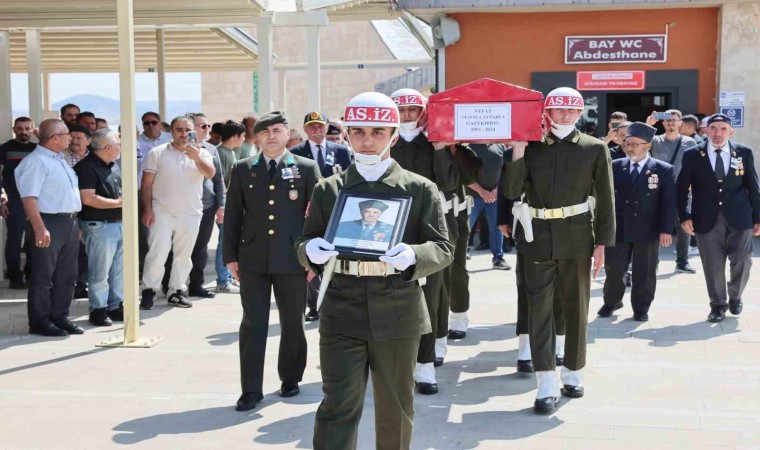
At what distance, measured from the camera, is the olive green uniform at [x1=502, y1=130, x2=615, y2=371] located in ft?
20.1

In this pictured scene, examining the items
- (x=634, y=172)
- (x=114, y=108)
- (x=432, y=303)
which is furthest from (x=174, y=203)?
(x=114, y=108)

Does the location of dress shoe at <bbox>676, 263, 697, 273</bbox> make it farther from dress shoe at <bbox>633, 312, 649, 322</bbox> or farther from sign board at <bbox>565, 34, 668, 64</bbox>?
sign board at <bbox>565, 34, 668, 64</bbox>

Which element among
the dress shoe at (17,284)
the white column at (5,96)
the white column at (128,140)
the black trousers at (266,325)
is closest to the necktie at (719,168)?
the black trousers at (266,325)

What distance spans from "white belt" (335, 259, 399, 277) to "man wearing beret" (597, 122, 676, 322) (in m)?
5.42

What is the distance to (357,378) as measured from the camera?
4.26 metres

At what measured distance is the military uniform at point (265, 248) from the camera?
245 inches

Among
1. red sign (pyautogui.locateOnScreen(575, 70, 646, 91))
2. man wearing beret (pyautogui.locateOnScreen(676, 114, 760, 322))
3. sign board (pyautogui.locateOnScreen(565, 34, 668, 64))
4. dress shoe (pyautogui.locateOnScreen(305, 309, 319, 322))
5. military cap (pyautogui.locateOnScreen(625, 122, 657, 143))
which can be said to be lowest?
dress shoe (pyautogui.locateOnScreen(305, 309, 319, 322))

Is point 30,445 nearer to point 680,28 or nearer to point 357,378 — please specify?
point 357,378

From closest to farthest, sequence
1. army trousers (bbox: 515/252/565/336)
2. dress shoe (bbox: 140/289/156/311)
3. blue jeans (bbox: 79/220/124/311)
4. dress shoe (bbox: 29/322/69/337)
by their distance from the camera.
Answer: army trousers (bbox: 515/252/565/336) → dress shoe (bbox: 29/322/69/337) → blue jeans (bbox: 79/220/124/311) → dress shoe (bbox: 140/289/156/311)

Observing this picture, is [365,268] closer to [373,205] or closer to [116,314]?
[373,205]

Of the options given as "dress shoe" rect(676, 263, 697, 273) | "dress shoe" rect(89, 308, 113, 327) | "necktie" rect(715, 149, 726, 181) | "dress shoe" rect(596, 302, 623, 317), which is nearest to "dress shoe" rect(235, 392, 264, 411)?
"dress shoe" rect(89, 308, 113, 327)

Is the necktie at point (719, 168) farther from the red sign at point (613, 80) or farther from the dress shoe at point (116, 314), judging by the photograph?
the red sign at point (613, 80)

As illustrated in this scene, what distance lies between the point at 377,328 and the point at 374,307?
0.30 ft

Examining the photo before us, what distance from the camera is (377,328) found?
4.20 metres
